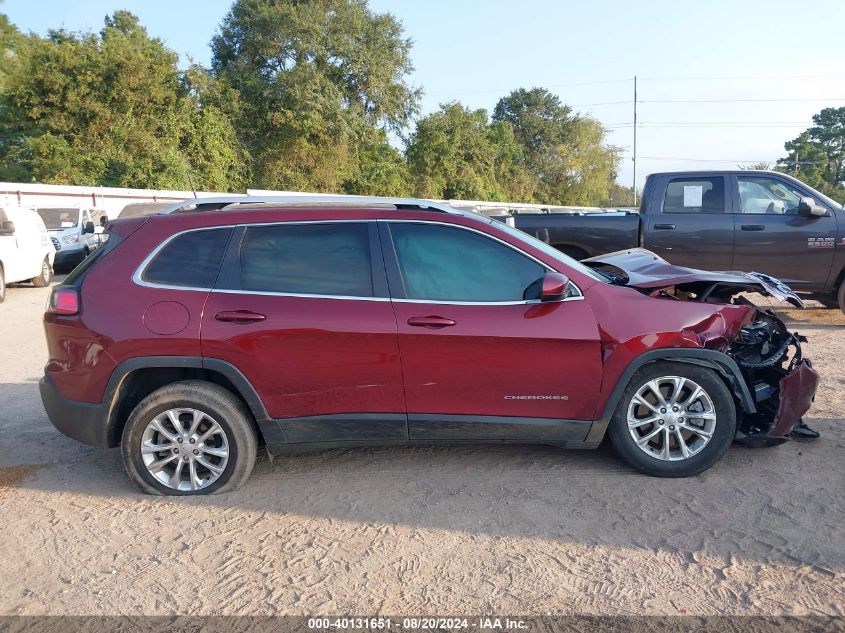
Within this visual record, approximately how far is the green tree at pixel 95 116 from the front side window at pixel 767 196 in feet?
76.7

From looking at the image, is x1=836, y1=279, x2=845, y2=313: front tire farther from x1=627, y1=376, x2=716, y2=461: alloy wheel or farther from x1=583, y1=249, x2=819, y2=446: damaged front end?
x1=627, y1=376, x2=716, y2=461: alloy wheel

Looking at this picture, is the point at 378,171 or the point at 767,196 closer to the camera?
the point at 767,196

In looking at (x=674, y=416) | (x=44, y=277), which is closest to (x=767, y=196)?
(x=674, y=416)

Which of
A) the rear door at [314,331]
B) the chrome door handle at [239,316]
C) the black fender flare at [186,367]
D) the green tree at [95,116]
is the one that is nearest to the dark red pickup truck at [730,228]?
the rear door at [314,331]

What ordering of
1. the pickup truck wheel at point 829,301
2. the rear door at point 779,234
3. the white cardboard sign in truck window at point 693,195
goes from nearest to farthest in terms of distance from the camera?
the rear door at point 779,234
the white cardboard sign in truck window at point 693,195
the pickup truck wheel at point 829,301

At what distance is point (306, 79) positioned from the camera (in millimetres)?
37125

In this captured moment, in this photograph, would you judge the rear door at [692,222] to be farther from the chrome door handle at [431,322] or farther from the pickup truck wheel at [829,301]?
the chrome door handle at [431,322]

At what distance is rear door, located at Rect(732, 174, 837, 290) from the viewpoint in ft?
28.8

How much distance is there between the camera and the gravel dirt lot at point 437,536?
3191mm

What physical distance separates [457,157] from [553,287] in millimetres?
47899

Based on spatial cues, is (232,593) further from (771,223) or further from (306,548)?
(771,223)

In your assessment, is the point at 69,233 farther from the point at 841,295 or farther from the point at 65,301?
the point at 841,295

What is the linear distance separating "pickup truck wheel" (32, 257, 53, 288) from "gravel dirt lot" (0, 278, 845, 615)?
1221cm

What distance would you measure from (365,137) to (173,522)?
126 ft
